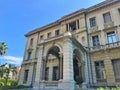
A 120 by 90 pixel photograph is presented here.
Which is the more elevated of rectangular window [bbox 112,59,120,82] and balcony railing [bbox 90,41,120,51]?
balcony railing [bbox 90,41,120,51]

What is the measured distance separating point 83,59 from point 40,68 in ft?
19.0

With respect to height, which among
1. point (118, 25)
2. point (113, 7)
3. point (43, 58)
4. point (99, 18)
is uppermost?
point (113, 7)

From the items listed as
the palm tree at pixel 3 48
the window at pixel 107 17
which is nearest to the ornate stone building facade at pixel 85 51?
the window at pixel 107 17

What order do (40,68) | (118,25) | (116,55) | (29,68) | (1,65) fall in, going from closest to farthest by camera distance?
(40,68)
(116,55)
(118,25)
(29,68)
(1,65)

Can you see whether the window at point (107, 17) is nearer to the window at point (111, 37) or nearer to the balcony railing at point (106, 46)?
the window at point (111, 37)

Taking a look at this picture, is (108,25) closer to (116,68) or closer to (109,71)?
(116,68)

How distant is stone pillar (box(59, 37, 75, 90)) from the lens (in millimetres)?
10227

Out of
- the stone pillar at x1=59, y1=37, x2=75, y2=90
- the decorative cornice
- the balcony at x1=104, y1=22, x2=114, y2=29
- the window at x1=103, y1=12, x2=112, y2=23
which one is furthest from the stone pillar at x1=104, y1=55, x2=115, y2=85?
the decorative cornice

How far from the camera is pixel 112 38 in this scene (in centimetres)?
1616

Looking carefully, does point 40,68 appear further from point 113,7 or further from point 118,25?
point 113,7

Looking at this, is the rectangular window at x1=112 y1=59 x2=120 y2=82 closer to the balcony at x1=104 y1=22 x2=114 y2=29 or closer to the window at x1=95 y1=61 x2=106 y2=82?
the window at x1=95 y1=61 x2=106 y2=82

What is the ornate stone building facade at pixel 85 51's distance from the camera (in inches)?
473

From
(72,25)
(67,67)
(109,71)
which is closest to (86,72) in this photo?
(109,71)

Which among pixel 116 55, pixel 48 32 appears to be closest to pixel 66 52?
pixel 116 55
